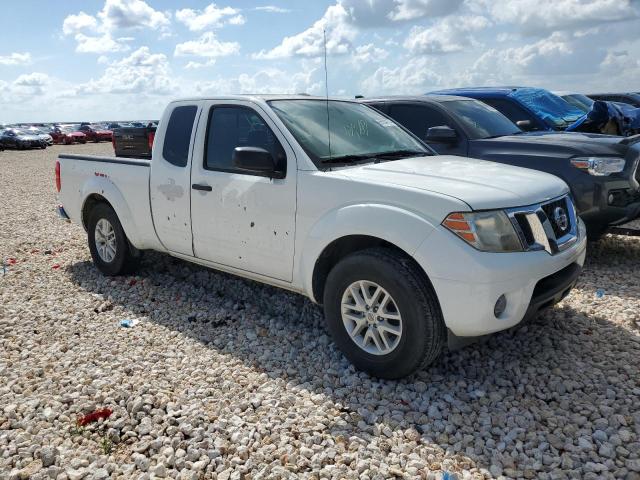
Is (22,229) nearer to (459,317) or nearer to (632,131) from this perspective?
(459,317)

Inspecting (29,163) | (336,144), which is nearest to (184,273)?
(336,144)

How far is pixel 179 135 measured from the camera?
16.6ft

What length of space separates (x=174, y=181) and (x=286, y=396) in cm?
228

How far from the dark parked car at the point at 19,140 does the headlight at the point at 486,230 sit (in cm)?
3676

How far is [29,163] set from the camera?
80.2ft

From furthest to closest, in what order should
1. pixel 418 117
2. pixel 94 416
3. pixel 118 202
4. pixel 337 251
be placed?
pixel 418 117, pixel 118 202, pixel 337 251, pixel 94 416

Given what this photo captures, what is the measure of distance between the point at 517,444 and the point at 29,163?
25.6 meters

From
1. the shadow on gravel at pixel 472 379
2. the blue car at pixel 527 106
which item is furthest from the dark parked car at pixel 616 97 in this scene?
the shadow on gravel at pixel 472 379

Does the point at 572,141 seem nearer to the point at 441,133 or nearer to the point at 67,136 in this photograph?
the point at 441,133

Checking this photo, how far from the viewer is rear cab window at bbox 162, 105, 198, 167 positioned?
16.3ft

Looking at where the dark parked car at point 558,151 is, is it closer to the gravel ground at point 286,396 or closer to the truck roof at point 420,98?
the truck roof at point 420,98

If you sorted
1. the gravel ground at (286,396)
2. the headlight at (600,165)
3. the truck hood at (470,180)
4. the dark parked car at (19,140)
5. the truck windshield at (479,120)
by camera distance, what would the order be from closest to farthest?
1. the gravel ground at (286,396)
2. the truck hood at (470,180)
3. the headlight at (600,165)
4. the truck windshield at (479,120)
5. the dark parked car at (19,140)

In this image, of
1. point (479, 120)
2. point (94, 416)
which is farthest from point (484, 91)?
point (94, 416)

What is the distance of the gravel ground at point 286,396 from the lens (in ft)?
9.78
